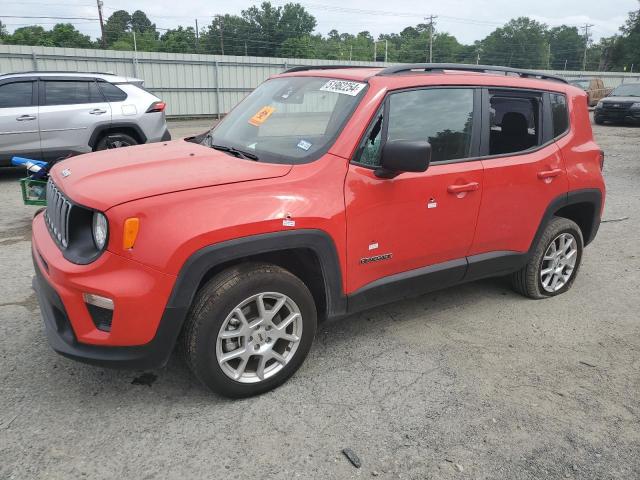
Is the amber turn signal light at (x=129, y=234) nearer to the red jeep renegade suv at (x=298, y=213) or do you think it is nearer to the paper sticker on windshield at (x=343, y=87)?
the red jeep renegade suv at (x=298, y=213)

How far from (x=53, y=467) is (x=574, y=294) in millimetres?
4118

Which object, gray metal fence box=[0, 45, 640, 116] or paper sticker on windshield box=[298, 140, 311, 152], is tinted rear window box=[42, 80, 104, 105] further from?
gray metal fence box=[0, 45, 640, 116]

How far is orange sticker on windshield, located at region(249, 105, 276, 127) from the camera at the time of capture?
11.9 ft

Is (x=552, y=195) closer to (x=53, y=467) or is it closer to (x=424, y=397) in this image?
(x=424, y=397)

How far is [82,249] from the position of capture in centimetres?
269

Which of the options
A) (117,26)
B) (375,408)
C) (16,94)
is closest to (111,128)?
(16,94)

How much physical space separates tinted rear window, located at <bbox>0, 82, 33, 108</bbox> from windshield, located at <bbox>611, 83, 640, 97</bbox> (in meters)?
19.4

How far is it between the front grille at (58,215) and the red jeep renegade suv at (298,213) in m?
0.02

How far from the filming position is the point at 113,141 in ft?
29.0

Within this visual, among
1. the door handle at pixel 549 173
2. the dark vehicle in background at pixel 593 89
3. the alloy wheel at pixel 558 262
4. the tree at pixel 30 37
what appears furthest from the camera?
the tree at pixel 30 37

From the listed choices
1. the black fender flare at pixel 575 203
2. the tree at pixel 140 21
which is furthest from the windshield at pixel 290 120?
the tree at pixel 140 21

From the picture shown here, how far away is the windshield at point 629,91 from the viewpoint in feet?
63.6

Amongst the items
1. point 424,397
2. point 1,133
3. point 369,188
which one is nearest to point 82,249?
point 369,188

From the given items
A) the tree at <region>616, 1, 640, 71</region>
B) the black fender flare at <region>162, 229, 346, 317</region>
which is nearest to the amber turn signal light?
the black fender flare at <region>162, 229, 346, 317</region>
